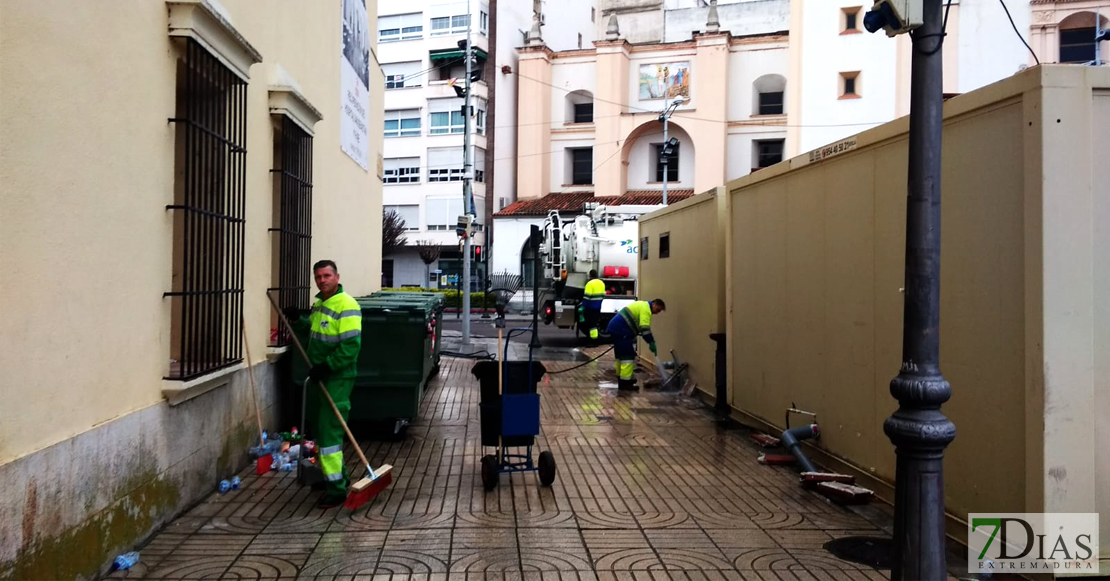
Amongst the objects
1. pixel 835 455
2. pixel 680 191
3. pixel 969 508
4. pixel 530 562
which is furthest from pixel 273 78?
pixel 680 191

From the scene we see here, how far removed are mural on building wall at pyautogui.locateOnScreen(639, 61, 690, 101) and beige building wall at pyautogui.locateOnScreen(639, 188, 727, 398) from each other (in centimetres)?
2517

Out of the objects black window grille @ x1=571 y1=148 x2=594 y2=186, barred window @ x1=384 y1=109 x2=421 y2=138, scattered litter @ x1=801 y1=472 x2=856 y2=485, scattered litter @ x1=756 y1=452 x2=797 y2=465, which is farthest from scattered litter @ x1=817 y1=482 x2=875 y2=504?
barred window @ x1=384 y1=109 x2=421 y2=138

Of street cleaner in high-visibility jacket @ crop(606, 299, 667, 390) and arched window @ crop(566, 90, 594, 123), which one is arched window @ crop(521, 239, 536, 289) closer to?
arched window @ crop(566, 90, 594, 123)

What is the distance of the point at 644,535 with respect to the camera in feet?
18.7

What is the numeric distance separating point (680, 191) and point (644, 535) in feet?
114

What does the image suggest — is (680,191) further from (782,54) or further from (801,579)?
(801,579)

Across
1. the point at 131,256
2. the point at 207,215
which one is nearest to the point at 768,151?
the point at 207,215

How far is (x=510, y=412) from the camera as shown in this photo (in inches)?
278

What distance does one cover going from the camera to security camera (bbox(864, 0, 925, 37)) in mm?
4012

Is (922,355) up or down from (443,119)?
down

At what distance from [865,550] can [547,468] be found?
2.52 m

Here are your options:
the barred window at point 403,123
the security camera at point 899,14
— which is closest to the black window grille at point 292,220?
the security camera at point 899,14

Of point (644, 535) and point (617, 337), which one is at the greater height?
point (617, 337)

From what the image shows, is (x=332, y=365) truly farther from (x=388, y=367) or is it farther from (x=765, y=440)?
Answer: (x=765, y=440)
